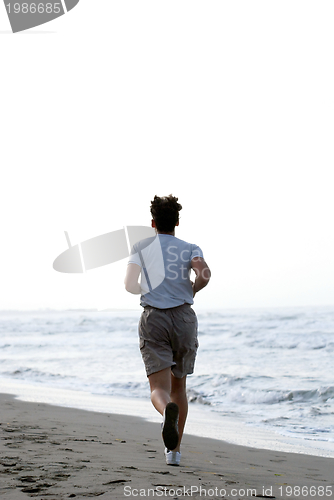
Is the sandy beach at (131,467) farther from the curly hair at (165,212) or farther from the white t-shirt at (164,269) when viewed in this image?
the curly hair at (165,212)

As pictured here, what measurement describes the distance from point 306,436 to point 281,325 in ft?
52.5

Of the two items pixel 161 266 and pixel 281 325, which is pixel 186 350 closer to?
pixel 161 266

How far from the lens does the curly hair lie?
3172mm

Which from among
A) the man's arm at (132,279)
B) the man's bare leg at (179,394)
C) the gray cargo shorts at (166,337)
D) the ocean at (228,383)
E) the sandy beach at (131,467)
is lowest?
the ocean at (228,383)

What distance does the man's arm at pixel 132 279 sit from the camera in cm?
305

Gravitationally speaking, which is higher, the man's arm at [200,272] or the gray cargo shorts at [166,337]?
the man's arm at [200,272]

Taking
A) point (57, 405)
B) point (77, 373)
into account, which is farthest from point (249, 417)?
point (77, 373)
